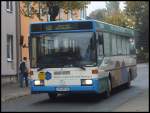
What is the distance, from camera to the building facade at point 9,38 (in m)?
31.3

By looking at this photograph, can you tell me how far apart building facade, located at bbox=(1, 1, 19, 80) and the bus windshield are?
12.7 m

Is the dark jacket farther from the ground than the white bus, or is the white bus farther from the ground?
the white bus

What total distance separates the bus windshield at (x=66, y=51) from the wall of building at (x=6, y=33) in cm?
1242

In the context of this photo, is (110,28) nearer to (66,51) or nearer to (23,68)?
(66,51)

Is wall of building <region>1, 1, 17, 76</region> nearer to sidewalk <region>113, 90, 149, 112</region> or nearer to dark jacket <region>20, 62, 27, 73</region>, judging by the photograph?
dark jacket <region>20, 62, 27, 73</region>

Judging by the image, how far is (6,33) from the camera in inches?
1252

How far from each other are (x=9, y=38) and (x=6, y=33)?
91 centimetres

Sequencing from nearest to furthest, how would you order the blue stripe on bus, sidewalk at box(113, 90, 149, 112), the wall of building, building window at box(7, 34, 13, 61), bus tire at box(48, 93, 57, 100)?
sidewalk at box(113, 90, 149, 112), the blue stripe on bus, bus tire at box(48, 93, 57, 100), the wall of building, building window at box(7, 34, 13, 61)

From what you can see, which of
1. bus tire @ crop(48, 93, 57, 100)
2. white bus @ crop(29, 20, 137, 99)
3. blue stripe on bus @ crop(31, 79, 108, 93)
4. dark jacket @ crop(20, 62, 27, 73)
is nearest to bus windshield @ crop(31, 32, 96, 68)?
white bus @ crop(29, 20, 137, 99)

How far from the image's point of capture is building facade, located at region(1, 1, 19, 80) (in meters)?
31.3

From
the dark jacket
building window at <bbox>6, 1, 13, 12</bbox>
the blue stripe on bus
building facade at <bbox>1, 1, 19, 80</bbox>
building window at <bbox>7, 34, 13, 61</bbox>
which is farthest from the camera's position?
building window at <bbox>7, 34, 13, 61</bbox>

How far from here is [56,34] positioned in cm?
1847

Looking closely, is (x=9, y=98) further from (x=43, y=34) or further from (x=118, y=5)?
(x=118, y=5)

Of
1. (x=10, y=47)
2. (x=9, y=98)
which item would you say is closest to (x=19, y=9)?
(x=10, y=47)
